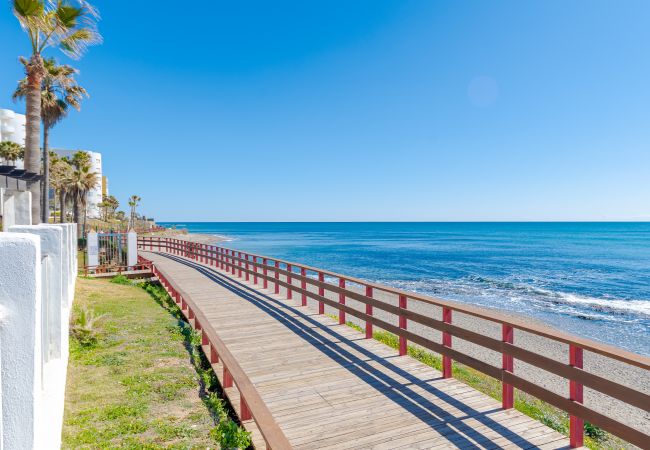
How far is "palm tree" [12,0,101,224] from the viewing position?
38.7ft

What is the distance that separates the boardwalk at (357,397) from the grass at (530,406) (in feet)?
4.41

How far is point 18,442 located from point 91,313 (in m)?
8.66

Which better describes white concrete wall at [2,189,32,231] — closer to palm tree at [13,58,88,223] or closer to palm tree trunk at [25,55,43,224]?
palm tree trunk at [25,55,43,224]

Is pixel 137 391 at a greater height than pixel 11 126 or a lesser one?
lesser

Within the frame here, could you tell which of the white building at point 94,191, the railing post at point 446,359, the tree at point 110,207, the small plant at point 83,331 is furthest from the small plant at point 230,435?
the white building at point 94,191

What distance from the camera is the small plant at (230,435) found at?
441 centimetres

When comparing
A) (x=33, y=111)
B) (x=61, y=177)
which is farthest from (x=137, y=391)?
(x=61, y=177)

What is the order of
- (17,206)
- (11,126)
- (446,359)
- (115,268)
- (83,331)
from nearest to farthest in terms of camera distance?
1. (446,359)
2. (83,331)
3. (17,206)
4. (115,268)
5. (11,126)

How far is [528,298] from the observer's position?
27594 millimetres

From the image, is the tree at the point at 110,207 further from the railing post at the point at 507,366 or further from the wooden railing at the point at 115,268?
the railing post at the point at 507,366

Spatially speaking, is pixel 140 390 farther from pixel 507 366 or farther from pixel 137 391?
pixel 507 366

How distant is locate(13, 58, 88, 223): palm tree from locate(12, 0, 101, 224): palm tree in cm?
1079

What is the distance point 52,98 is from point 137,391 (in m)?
25.3

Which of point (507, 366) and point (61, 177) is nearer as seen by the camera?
point (507, 366)
